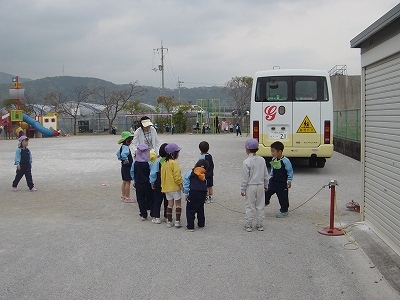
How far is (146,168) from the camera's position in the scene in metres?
9.18

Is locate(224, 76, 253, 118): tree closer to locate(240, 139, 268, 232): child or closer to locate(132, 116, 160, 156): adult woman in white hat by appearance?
locate(132, 116, 160, 156): adult woman in white hat

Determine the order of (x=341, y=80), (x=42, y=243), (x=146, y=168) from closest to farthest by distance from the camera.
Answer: (x=42, y=243) → (x=146, y=168) → (x=341, y=80)

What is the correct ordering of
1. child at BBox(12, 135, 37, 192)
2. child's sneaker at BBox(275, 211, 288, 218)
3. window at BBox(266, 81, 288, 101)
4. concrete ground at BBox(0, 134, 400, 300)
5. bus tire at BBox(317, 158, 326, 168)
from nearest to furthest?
concrete ground at BBox(0, 134, 400, 300) < child's sneaker at BBox(275, 211, 288, 218) < child at BBox(12, 135, 37, 192) < window at BBox(266, 81, 288, 101) < bus tire at BBox(317, 158, 326, 168)

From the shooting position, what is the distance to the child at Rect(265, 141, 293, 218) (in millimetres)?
8906

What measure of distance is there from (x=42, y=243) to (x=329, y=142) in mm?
9887

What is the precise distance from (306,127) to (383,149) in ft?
25.3

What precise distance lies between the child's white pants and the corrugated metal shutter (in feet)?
5.53

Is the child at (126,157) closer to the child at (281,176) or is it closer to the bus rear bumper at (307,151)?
the child at (281,176)

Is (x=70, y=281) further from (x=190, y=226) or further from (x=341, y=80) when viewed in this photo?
(x=341, y=80)

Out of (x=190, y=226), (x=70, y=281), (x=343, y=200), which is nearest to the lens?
(x=70, y=281)

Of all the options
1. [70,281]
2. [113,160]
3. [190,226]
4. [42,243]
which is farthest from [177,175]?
[113,160]

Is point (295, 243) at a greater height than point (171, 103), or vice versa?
point (171, 103)

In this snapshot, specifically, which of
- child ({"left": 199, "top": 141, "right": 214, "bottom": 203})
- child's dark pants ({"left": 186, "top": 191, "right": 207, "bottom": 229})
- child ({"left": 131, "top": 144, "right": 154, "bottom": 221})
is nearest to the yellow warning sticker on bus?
child ({"left": 199, "top": 141, "right": 214, "bottom": 203})

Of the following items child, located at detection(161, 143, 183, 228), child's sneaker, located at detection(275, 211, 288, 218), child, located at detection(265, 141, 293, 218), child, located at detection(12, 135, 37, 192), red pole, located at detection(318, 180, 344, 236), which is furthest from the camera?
child, located at detection(12, 135, 37, 192)
